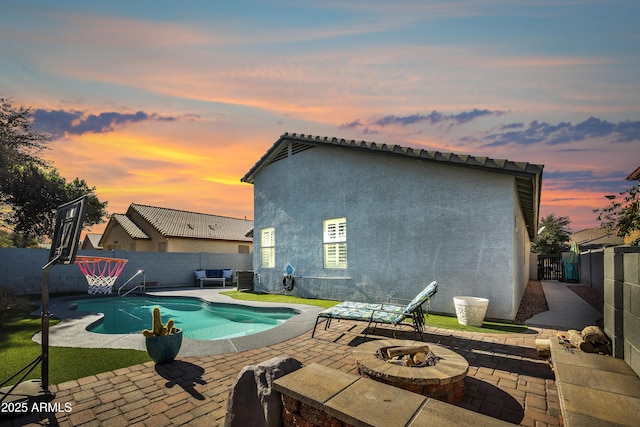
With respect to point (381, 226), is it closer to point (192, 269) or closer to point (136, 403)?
point (136, 403)

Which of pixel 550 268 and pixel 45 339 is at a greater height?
pixel 45 339

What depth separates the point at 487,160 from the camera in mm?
7250

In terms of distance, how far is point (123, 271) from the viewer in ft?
47.7

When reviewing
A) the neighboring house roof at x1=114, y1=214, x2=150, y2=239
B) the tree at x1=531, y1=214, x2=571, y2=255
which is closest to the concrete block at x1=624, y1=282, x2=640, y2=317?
the neighboring house roof at x1=114, y1=214, x2=150, y2=239

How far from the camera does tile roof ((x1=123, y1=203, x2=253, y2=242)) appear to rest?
69.4ft

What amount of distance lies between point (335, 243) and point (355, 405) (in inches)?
331

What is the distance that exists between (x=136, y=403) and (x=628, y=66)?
32.4ft

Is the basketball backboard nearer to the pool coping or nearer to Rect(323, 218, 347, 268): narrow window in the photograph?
the pool coping

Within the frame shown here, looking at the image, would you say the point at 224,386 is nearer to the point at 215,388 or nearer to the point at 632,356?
the point at 215,388

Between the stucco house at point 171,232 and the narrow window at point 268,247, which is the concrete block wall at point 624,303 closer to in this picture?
the narrow window at point 268,247

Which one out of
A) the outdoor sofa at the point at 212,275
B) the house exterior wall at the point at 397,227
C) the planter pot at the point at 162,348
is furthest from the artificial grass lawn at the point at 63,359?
the outdoor sofa at the point at 212,275

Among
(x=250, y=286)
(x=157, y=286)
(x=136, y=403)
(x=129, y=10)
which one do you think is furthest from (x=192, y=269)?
(x=136, y=403)

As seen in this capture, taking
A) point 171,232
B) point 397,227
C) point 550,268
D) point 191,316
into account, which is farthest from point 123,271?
point 550,268

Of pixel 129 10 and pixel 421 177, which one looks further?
pixel 421 177
